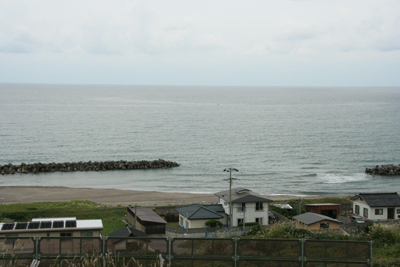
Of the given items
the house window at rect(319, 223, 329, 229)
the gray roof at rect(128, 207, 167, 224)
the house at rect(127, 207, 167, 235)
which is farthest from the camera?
the house window at rect(319, 223, 329, 229)

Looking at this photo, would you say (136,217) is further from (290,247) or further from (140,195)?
(290,247)

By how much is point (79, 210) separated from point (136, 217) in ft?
32.8

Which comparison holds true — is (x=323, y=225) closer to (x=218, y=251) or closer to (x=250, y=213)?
(x=250, y=213)

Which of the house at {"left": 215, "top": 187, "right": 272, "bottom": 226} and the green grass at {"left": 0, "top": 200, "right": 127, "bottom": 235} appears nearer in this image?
the house at {"left": 215, "top": 187, "right": 272, "bottom": 226}

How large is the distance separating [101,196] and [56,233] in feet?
115

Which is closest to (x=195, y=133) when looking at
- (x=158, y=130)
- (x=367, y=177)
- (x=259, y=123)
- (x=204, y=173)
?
(x=158, y=130)

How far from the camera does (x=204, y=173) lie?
69812mm

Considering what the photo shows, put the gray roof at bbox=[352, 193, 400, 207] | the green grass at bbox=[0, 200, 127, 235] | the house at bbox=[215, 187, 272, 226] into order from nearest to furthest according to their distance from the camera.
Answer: the house at bbox=[215, 187, 272, 226] < the green grass at bbox=[0, 200, 127, 235] < the gray roof at bbox=[352, 193, 400, 207]

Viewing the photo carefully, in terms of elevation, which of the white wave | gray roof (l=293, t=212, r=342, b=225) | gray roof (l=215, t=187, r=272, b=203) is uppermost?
gray roof (l=215, t=187, r=272, b=203)

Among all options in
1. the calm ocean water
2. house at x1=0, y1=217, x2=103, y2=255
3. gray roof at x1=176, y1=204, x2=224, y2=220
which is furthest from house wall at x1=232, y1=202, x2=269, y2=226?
the calm ocean water

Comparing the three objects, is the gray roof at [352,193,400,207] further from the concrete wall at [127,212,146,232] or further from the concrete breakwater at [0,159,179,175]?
the concrete breakwater at [0,159,179,175]

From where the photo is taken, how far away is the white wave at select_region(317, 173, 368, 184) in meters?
65.2

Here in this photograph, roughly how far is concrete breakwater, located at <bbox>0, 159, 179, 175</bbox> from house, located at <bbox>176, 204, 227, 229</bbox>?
38434 millimetres

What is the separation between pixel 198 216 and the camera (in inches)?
1364
